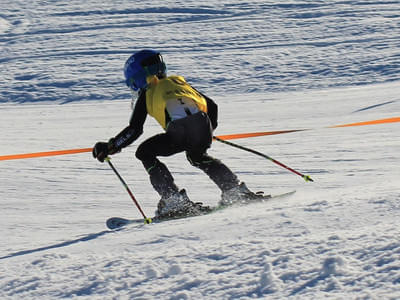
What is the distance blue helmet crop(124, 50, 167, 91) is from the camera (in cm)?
470

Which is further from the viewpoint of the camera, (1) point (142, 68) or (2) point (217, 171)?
(2) point (217, 171)

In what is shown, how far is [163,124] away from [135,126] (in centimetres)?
Answer: 19

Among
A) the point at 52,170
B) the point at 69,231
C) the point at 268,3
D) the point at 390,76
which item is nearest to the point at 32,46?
the point at 268,3

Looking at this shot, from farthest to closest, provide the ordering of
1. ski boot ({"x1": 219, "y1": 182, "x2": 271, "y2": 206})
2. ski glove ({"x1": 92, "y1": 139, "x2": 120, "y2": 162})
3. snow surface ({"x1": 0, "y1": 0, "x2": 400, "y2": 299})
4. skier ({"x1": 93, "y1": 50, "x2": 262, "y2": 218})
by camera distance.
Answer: ski boot ({"x1": 219, "y1": 182, "x2": 271, "y2": 206}) < ski glove ({"x1": 92, "y1": 139, "x2": 120, "y2": 162}) < skier ({"x1": 93, "y1": 50, "x2": 262, "y2": 218}) < snow surface ({"x1": 0, "y1": 0, "x2": 400, "y2": 299})

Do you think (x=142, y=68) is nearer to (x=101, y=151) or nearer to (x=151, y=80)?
(x=151, y=80)

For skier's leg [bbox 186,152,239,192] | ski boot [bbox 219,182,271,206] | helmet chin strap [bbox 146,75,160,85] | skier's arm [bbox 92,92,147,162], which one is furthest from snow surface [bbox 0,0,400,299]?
helmet chin strap [bbox 146,75,160,85]

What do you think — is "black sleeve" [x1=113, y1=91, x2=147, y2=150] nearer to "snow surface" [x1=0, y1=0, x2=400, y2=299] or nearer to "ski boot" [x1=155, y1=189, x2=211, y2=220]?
"ski boot" [x1=155, y1=189, x2=211, y2=220]

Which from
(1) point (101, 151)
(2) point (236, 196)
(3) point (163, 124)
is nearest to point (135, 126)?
(3) point (163, 124)

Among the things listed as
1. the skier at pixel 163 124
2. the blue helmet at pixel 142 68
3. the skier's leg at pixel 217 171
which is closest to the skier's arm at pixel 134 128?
the skier at pixel 163 124

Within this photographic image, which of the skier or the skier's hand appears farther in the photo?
the skier's hand

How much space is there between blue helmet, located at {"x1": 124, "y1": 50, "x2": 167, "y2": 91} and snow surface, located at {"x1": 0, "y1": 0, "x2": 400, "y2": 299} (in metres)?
1.09

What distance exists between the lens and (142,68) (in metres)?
4.69

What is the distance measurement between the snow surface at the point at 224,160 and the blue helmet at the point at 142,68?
1.09 meters

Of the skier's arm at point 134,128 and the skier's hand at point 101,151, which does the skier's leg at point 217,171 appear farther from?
the skier's hand at point 101,151
